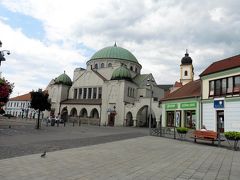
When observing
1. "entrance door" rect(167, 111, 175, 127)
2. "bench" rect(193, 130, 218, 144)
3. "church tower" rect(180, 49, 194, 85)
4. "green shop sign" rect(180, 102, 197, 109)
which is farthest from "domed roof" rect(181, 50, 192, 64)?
"bench" rect(193, 130, 218, 144)

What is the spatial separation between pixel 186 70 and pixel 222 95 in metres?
47.0

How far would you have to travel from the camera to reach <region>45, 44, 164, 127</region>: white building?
54.1 m

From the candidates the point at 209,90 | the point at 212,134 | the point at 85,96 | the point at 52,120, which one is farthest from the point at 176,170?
the point at 85,96

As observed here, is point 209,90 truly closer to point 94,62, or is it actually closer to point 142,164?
point 142,164

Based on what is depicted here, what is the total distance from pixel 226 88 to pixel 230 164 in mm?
17098

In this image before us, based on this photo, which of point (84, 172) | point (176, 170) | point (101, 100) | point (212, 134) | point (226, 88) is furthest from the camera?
point (101, 100)

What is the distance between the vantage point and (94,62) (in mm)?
69000

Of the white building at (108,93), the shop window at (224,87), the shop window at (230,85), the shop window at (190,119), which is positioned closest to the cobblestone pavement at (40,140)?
the shop window at (190,119)

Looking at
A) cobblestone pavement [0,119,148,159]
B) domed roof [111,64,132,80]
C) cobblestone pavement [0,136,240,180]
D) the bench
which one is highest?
domed roof [111,64,132,80]

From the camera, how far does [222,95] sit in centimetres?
2588

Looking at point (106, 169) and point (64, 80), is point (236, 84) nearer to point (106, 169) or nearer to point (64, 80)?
point (106, 169)

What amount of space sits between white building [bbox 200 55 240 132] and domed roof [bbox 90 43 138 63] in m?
40.5

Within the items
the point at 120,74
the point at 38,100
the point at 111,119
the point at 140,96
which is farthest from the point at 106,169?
the point at 140,96

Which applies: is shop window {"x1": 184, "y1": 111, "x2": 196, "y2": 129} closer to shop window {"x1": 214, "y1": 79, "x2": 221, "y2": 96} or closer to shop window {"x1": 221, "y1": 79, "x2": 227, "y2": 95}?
shop window {"x1": 214, "y1": 79, "x2": 221, "y2": 96}
